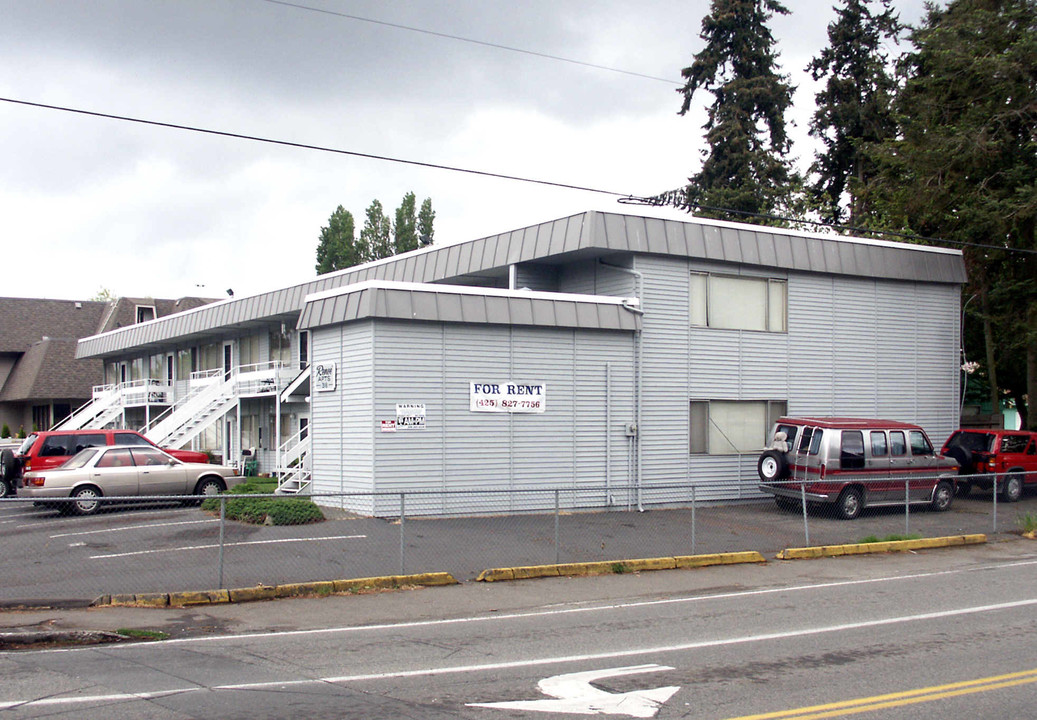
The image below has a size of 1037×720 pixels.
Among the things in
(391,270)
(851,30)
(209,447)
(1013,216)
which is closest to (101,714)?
(391,270)

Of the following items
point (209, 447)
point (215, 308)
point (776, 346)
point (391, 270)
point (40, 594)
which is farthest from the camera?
point (209, 447)

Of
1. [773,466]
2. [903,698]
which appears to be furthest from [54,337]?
[903,698]

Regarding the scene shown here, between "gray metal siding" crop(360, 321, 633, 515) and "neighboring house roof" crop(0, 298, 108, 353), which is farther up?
"neighboring house roof" crop(0, 298, 108, 353)

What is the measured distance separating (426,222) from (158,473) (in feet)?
199

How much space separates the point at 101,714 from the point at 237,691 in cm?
109

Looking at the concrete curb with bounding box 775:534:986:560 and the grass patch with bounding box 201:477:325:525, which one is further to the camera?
the grass patch with bounding box 201:477:325:525

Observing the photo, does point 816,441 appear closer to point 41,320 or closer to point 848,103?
point 848,103

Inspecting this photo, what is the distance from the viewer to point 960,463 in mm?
25609

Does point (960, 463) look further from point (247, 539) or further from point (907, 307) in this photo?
point (247, 539)

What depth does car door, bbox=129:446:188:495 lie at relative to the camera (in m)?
21.8

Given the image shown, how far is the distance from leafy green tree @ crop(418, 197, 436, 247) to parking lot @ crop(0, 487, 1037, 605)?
2357 inches

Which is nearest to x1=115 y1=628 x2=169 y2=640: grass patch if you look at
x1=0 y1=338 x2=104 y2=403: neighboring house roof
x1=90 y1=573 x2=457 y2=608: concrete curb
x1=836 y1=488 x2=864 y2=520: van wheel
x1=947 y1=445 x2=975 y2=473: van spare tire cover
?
x1=90 y1=573 x2=457 y2=608: concrete curb

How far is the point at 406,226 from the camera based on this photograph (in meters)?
80.1

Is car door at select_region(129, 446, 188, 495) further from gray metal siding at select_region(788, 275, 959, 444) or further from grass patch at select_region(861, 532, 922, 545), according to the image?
gray metal siding at select_region(788, 275, 959, 444)
